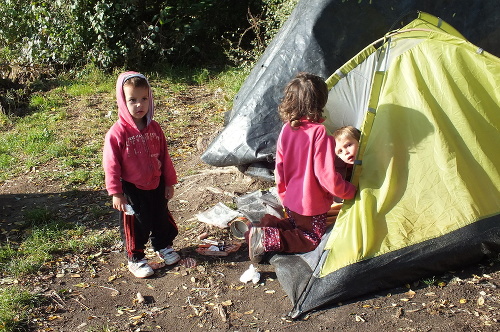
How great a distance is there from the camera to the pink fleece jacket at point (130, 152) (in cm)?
411

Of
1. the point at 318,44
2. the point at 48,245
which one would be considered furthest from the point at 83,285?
the point at 318,44

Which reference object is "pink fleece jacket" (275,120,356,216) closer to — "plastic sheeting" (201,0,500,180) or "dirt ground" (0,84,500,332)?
"dirt ground" (0,84,500,332)

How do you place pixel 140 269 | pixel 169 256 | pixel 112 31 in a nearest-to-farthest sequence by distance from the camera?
pixel 140 269
pixel 169 256
pixel 112 31

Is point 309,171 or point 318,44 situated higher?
point 318,44

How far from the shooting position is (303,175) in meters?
4.16

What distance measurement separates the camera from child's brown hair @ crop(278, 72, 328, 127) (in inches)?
159

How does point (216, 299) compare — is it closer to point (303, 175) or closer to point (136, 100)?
point (303, 175)

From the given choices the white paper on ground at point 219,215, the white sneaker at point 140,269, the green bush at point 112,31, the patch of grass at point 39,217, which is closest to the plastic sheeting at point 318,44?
the white paper on ground at point 219,215

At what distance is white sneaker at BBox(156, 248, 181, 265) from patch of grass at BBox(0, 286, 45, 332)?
904 mm

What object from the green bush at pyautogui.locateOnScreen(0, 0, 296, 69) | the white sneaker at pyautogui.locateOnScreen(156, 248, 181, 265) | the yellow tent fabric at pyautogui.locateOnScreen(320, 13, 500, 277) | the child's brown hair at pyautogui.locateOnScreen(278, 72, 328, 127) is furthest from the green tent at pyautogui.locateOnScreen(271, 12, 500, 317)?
the green bush at pyautogui.locateOnScreen(0, 0, 296, 69)

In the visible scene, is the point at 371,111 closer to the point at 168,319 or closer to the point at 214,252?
the point at 214,252

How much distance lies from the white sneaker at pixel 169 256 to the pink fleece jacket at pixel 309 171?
0.94 m

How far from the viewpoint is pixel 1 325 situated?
12.4ft

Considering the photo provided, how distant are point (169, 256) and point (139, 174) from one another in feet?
2.43
